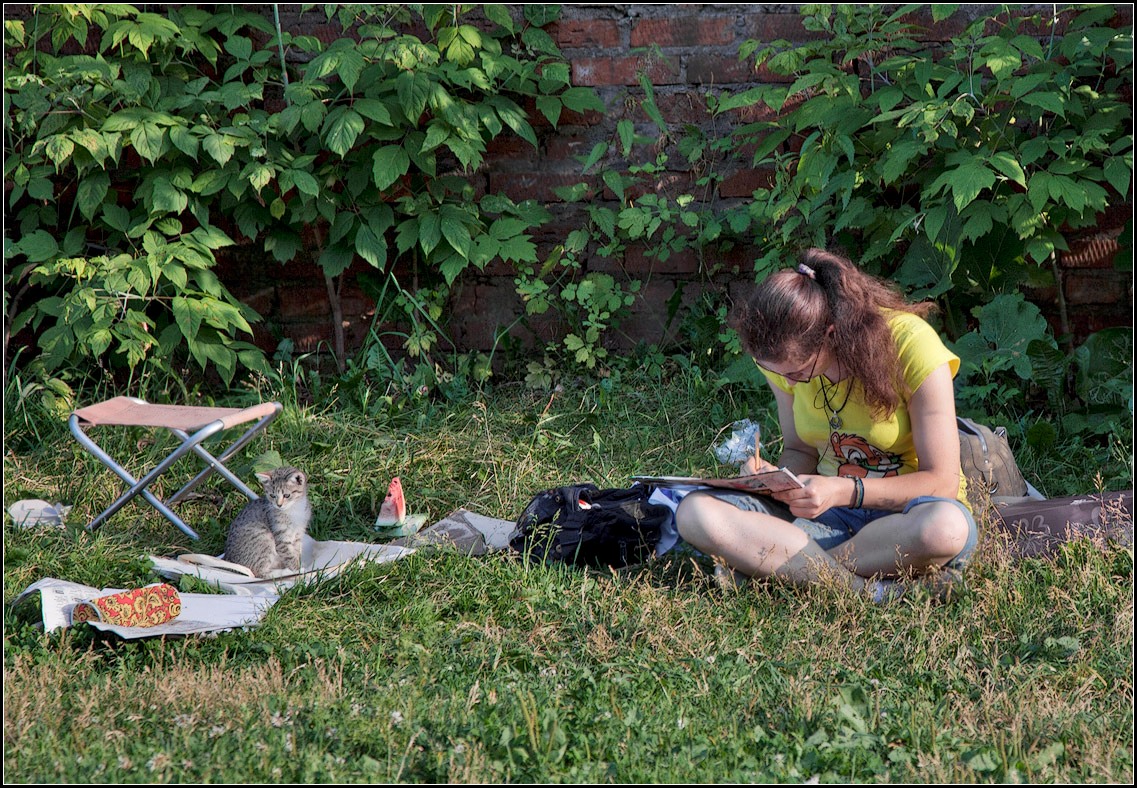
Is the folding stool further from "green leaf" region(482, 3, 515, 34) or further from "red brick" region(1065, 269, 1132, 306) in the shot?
"red brick" region(1065, 269, 1132, 306)

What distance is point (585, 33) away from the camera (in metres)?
4.54

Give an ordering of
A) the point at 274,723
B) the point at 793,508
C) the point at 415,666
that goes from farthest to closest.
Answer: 1. the point at 793,508
2. the point at 415,666
3. the point at 274,723

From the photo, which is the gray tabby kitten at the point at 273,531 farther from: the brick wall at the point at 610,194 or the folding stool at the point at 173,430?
the brick wall at the point at 610,194

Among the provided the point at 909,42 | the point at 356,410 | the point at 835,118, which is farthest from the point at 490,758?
the point at 909,42

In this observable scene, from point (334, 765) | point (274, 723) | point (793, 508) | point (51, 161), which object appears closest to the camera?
point (334, 765)

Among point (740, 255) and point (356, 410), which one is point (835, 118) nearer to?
point (740, 255)

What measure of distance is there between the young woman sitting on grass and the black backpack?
0.28 metres

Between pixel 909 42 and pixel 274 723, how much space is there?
339 cm

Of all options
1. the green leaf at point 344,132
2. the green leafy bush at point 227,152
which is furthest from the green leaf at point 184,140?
the green leaf at point 344,132

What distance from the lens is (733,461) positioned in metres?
3.62

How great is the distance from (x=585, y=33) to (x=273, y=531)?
2506 mm

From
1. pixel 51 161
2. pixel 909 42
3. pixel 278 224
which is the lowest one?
pixel 278 224

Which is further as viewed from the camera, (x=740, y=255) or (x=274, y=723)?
(x=740, y=255)

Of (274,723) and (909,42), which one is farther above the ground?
(909,42)
